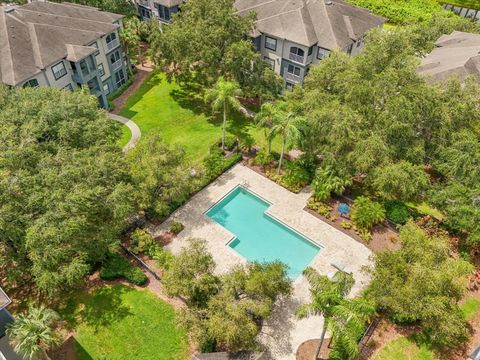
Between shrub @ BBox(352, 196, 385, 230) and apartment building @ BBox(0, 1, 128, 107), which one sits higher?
apartment building @ BBox(0, 1, 128, 107)

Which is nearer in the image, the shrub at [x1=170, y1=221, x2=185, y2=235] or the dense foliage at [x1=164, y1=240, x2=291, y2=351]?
the dense foliage at [x1=164, y1=240, x2=291, y2=351]

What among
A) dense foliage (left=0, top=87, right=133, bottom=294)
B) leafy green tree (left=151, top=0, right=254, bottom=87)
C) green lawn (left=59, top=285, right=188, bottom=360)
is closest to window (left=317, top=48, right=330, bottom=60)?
leafy green tree (left=151, top=0, right=254, bottom=87)

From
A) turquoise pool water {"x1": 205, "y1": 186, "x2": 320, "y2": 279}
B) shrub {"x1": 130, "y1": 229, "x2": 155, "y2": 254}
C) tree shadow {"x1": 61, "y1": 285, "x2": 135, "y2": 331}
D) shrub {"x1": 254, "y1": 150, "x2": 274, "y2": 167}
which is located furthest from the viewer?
shrub {"x1": 254, "y1": 150, "x2": 274, "y2": 167}

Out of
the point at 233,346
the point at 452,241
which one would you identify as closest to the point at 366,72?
the point at 452,241

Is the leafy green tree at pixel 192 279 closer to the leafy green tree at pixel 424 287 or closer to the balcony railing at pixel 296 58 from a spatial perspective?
the leafy green tree at pixel 424 287

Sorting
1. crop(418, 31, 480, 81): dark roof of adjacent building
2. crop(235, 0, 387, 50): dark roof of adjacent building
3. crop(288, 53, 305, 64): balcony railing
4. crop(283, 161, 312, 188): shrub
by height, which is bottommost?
crop(283, 161, 312, 188): shrub

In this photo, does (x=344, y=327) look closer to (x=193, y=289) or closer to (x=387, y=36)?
(x=193, y=289)

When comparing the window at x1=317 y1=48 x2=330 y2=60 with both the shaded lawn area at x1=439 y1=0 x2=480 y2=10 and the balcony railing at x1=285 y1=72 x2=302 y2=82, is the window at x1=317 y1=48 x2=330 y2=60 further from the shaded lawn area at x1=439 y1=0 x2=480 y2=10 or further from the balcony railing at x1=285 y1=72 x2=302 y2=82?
the shaded lawn area at x1=439 y1=0 x2=480 y2=10
